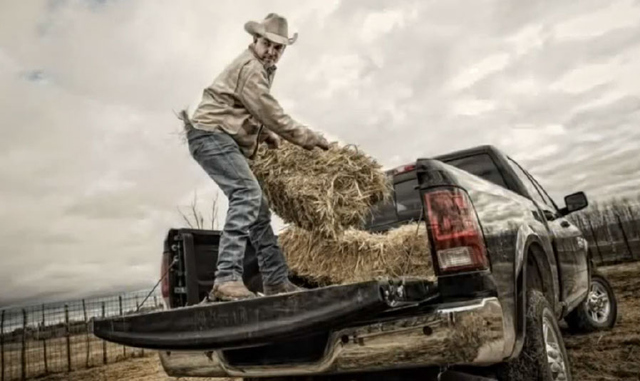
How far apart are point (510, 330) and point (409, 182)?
2.06 metres

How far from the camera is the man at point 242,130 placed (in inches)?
109

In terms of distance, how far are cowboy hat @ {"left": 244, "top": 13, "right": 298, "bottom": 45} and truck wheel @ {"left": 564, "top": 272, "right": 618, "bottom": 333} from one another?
493 centimetres

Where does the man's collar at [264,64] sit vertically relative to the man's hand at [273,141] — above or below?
above

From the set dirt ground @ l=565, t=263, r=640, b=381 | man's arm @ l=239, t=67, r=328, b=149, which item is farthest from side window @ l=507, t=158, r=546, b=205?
man's arm @ l=239, t=67, r=328, b=149

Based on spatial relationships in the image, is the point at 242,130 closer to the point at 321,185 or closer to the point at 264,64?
the point at 264,64

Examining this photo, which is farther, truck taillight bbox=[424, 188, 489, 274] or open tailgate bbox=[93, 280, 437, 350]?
truck taillight bbox=[424, 188, 489, 274]

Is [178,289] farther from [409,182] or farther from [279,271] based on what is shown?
[409,182]

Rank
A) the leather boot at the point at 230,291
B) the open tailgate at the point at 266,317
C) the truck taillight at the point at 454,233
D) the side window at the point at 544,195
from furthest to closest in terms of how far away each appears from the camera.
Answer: the side window at the point at 544,195, the leather boot at the point at 230,291, the truck taillight at the point at 454,233, the open tailgate at the point at 266,317

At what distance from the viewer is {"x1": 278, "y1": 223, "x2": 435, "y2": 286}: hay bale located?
2.94 meters

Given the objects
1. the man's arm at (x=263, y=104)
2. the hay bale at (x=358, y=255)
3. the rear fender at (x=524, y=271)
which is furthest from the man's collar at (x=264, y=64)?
the rear fender at (x=524, y=271)

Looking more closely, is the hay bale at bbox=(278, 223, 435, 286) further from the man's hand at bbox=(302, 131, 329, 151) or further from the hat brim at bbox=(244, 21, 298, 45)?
the hat brim at bbox=(244, 21, 298, 45)

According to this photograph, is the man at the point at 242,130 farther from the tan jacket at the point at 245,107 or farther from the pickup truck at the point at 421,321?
the pickup truck at the point at 421,321

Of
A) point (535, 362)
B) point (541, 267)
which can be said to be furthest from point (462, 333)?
point (541, 267)

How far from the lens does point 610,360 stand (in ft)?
14.4
